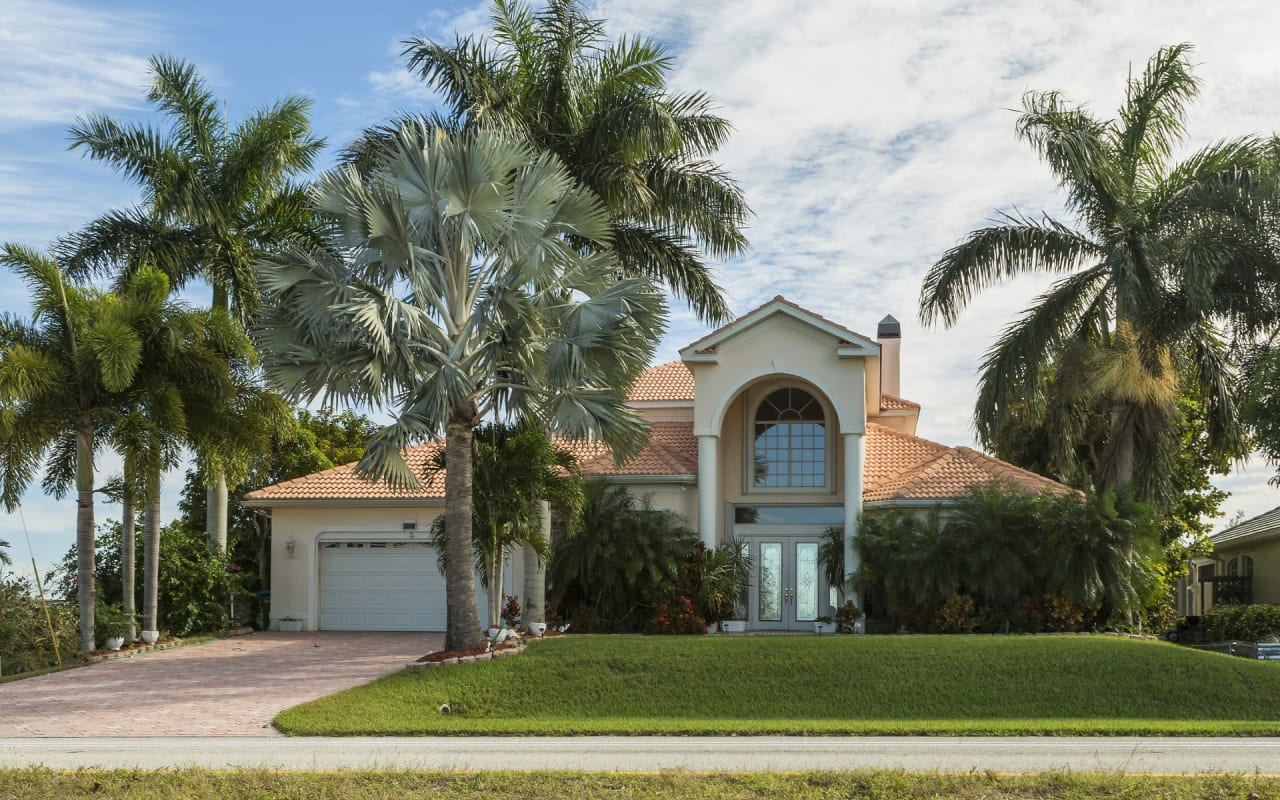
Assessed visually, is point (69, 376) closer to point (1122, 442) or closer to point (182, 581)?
point (182, 581)

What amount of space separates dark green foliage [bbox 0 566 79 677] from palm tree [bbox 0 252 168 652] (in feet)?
1.29

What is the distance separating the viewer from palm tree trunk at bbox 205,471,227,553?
26770 millimetres

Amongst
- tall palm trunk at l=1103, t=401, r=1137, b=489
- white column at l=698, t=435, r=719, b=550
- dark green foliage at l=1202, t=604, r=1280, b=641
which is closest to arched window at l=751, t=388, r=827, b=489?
white column at l=698, t=435, r=719, b=550

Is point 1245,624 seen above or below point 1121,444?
below

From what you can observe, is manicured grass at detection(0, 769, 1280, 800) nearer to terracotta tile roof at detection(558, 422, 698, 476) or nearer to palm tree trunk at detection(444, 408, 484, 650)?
palm tree trunk at detection(444, 408, 484, 650)

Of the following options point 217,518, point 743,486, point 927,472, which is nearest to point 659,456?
point 743,486

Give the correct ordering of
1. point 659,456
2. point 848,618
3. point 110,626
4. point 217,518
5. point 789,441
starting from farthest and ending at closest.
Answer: point 789,441 → point 217,518 → point 659,456 → point 848,618 → point 110,626

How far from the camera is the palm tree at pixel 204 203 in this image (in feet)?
85.3

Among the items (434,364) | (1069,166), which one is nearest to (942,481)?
(1069,166)

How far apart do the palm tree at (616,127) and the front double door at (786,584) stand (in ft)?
16.2

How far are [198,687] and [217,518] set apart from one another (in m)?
9.58

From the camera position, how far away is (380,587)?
90.1ft

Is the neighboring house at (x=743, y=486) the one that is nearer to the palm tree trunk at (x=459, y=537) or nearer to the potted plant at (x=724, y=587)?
the potted plant at (x=724, y=587)

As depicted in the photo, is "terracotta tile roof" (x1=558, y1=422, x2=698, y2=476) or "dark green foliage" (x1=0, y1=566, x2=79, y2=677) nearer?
"dark green foliage" (x1=0, y1=566, x2=79, y2=677)
